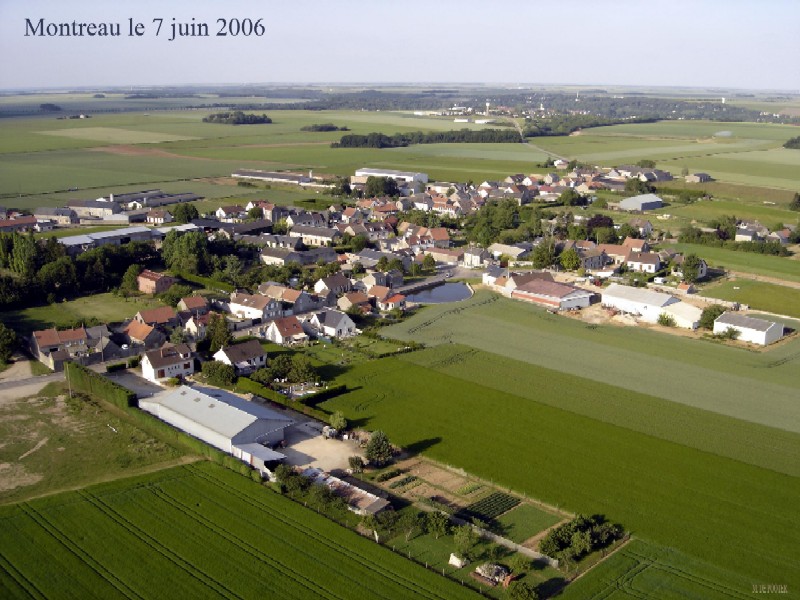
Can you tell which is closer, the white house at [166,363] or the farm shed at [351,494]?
the farm shed at [351,494]

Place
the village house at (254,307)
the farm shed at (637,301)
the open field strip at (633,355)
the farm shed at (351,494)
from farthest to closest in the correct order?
the farm shed at (637,301) → the village house at (254,307) → the open field strip at (633,355) → the farm shed at (351,494)

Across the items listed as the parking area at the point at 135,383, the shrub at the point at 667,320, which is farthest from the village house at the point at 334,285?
the shrub at the point at 667,320

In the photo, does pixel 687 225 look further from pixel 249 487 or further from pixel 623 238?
pixel 249 487

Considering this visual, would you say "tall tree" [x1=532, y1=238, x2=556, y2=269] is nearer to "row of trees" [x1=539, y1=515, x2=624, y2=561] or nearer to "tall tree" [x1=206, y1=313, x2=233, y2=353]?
"tall tree" [x1=206, y1=313, x2=233, y2=353]

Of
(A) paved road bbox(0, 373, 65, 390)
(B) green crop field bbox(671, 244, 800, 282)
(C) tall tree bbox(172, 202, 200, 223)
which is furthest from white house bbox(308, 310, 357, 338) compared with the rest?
(B) green crop field bbox(671, 244, 800, 282)

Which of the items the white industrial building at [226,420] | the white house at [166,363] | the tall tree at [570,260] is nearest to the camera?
the white industrial building at [226,420]

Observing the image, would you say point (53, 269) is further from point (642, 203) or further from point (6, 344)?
point (642, 203)

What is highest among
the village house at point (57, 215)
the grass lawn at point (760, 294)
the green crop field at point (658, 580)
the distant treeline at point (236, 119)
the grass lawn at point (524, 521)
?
the distant treeline at point (236, 119)

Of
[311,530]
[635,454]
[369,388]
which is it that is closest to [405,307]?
[369,388]

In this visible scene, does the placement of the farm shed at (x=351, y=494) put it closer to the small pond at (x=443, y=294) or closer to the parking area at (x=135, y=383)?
the parking area at (x=135, y=383)
